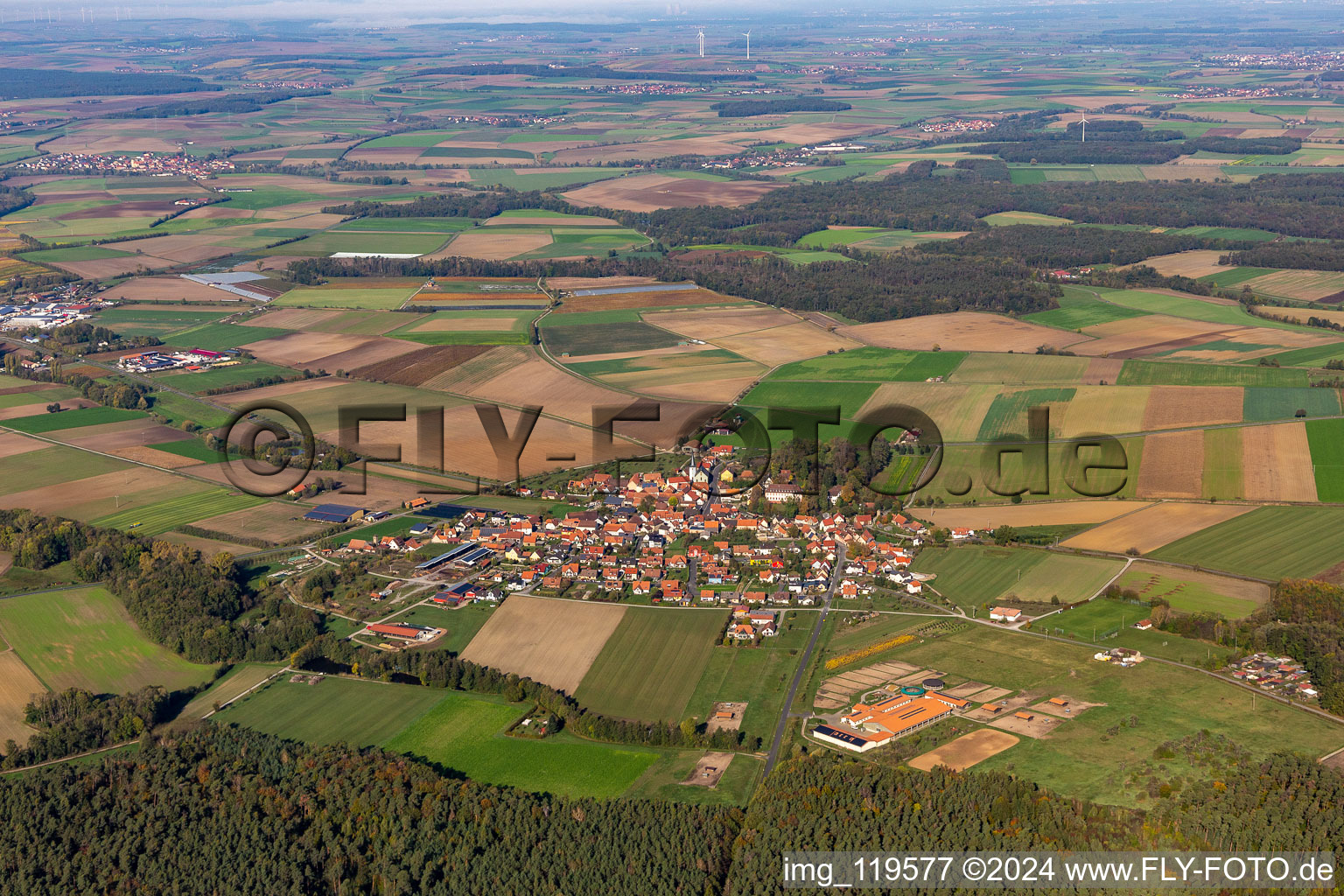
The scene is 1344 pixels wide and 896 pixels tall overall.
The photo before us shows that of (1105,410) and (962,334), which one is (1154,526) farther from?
(962,334)

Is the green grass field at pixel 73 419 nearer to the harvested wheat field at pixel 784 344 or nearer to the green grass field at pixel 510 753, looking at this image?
the harvested wheat field at pixel 784 344

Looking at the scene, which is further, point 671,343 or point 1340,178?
point 1340,178

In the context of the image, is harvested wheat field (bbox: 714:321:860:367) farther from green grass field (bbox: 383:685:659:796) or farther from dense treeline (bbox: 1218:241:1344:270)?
green grass field (bbox: 383:685:659:796)

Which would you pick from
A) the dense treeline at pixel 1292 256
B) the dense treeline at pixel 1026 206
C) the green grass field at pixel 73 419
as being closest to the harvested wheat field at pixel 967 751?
the green grass field at pixel 73 419

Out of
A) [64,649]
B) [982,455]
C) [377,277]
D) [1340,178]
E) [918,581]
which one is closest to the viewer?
[64,649]

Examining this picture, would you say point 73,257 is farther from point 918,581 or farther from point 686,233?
point 918,581

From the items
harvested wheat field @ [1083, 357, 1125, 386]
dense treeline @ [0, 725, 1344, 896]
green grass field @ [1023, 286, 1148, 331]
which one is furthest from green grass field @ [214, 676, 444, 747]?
green grass field @ [1023, 286, 1148, 331]

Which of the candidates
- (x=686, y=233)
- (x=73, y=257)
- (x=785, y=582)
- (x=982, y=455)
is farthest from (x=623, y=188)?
(x=785, y=582)
